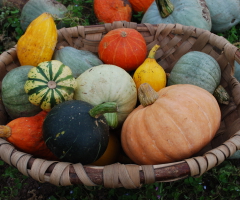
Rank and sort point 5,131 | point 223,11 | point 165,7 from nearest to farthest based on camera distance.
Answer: point 5,131, point 165,7, point 223,11

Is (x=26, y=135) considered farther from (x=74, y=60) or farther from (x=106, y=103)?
(x=74, y=60)

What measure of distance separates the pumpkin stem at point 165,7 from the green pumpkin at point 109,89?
1096 millimetres

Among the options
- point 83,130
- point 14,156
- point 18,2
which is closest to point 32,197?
point 14,156

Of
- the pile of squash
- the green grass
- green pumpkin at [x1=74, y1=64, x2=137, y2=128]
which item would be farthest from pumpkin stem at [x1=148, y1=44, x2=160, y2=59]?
the green grass

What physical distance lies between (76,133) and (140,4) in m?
2.38

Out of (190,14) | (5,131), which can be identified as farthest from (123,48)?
(5,131)

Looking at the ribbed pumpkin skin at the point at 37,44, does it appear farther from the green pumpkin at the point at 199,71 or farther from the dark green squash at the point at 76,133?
the green pumpkin at the point at 199,71

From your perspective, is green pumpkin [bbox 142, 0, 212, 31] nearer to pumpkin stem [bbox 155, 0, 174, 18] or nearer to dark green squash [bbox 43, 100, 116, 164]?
pumpkin stem [bbox 155, 0, 174, 18]

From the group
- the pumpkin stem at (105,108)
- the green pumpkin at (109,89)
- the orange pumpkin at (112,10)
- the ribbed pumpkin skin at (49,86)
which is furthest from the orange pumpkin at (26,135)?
the orange pumpkin at (112,10)

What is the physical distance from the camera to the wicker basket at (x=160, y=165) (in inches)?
45.9

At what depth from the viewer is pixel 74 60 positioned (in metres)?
1.95

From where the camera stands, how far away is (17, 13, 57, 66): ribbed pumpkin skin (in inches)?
74.3

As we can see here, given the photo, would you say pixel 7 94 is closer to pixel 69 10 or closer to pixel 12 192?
pixel 12 192

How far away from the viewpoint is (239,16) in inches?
114
